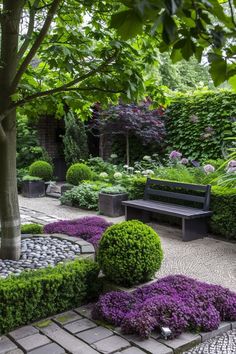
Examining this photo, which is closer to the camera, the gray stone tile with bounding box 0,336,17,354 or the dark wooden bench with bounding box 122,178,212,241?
the gray stone tile with bounding box 0,336,17,354

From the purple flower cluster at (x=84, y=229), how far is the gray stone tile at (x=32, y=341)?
5.96ft

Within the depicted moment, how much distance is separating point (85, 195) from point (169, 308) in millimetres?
6044

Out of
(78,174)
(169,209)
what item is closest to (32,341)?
(169,209)

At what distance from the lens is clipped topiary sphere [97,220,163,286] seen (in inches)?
142

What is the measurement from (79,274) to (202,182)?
414cm

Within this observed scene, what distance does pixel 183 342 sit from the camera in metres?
2.84

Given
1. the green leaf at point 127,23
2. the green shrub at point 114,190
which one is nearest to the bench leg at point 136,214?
A: the green shrub at point 114,190

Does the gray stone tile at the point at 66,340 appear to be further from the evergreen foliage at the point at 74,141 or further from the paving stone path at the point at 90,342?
the evergreen foliage at the point at 74,141

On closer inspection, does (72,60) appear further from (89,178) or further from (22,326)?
(89,178)

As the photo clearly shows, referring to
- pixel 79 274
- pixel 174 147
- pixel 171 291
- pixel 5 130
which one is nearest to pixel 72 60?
pixel 5 130

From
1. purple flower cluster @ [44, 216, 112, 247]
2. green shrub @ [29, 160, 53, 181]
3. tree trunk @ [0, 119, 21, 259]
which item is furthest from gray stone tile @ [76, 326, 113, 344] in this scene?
green shrub @ [29, 160, 53, 181]

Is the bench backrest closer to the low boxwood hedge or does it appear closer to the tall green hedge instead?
the low boxwood hedge

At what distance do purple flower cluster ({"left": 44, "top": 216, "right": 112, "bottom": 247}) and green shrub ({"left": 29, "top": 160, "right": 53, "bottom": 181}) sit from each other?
582 cm

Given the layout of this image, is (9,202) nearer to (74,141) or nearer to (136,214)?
(136,214)
